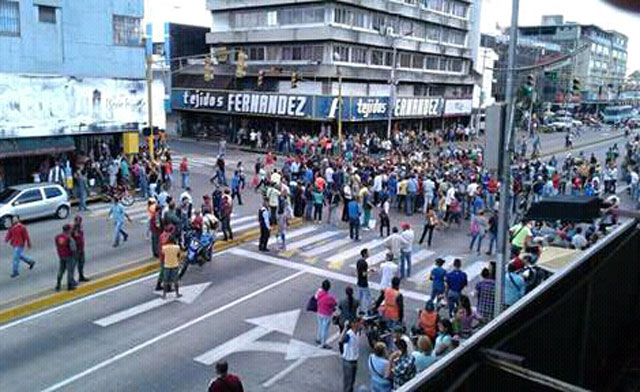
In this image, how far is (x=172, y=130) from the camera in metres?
60.5

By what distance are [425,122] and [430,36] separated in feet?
32.8

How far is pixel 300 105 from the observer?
48031 mm

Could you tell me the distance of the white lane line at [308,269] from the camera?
51.6 feet

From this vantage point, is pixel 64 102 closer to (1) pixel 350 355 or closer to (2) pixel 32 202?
(2) pixel 32 202

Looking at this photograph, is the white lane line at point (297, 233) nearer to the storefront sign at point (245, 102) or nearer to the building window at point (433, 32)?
the storefront sign at point (245, 102)

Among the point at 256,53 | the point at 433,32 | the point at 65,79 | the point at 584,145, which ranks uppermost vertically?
the point at 433,32

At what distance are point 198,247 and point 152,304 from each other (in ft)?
10.6

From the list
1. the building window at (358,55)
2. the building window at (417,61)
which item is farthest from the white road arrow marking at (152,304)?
the building window at (417,61)

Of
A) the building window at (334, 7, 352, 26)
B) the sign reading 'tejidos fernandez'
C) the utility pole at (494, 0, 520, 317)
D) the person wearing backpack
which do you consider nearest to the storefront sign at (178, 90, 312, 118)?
the sign reading 'tejidos fernandez'

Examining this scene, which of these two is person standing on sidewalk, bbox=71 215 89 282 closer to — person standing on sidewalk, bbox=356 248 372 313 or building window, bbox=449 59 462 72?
person standing on sidewalk, bbox=356 248 372 313

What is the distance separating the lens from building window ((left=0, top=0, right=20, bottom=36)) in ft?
84.8

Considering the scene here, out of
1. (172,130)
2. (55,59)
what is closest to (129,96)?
(55,59)

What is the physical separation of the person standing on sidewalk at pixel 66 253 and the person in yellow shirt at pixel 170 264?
7.40 feet

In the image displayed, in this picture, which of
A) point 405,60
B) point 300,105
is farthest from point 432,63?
point 300,105
